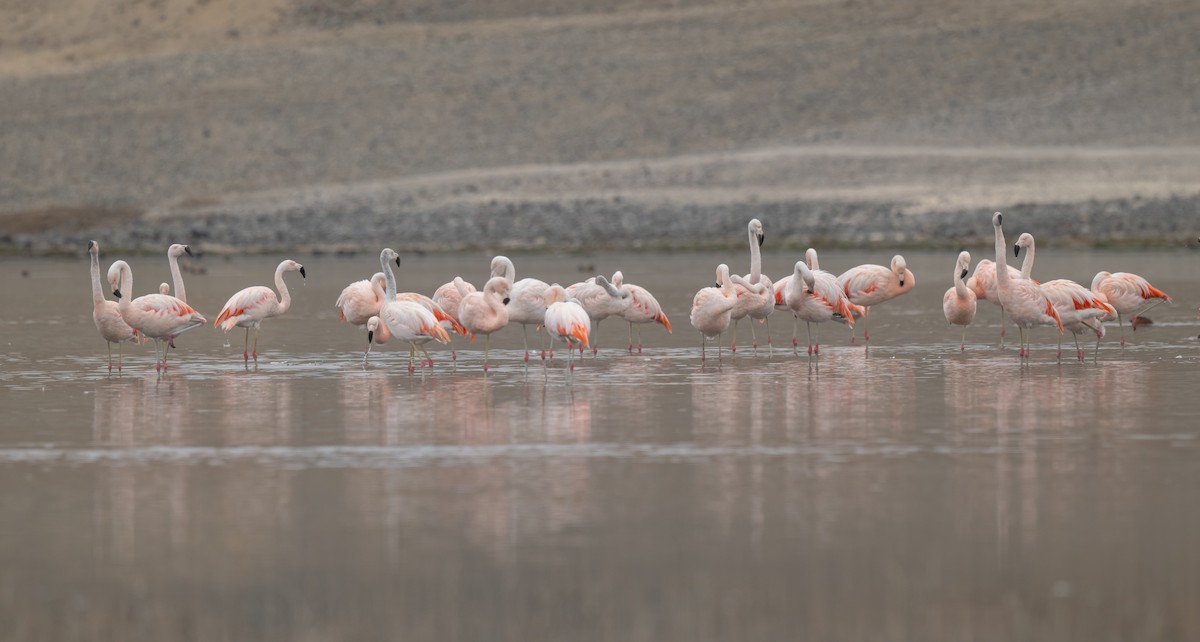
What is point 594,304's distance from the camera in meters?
18.6

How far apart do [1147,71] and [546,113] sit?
1996cm

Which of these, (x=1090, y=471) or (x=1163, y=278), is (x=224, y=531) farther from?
(x=1163, y=278)

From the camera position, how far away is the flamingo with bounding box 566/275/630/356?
18.3 meters

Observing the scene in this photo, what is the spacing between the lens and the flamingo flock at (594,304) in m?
16.9

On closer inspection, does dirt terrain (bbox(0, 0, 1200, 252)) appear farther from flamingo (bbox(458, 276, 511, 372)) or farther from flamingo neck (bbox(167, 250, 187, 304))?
flamingo (bbox(458, 276, 511, 372))

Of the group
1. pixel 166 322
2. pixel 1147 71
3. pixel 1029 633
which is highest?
pixel 1147 71

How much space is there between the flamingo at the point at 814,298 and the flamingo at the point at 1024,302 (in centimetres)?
175

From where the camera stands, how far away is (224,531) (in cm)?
944

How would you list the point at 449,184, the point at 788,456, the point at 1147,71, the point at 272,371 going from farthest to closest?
the point at 1147,71, the point at 449,184, the point at 272,371, the point at 788,456

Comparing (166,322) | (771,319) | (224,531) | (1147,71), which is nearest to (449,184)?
(1147,71)

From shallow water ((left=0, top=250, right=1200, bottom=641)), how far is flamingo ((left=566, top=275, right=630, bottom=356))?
2.92ft

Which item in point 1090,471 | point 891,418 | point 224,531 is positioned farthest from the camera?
point 891,418

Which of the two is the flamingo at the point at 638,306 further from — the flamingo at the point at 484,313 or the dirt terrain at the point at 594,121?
the dirt terrain at the point at 594,121

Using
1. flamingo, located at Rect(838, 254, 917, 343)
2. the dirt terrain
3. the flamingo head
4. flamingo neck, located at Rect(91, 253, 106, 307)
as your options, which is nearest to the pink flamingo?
flamingo, located at Rect(838, 254, 917, 343)
